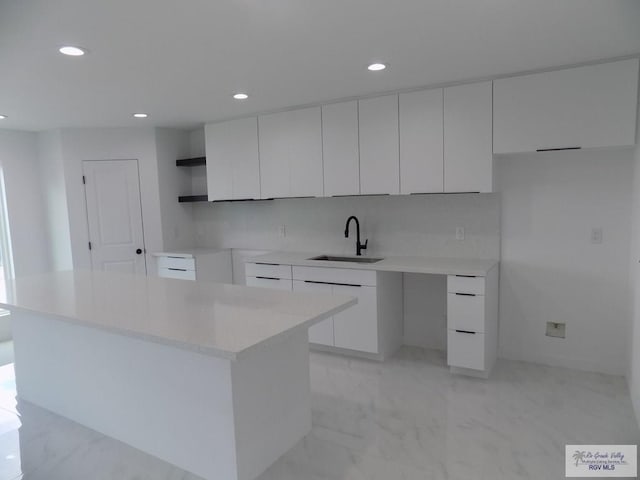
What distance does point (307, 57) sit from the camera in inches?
101

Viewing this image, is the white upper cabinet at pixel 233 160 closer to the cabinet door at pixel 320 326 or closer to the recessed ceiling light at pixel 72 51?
the cabinet door at pixel 320 326

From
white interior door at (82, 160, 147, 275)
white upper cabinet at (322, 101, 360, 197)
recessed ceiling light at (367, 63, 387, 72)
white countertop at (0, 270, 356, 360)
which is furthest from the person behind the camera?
white interior door at (82, 160, 147, 275)

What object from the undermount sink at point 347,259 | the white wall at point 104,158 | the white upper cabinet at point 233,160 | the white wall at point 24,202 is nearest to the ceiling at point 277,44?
the white upper cabinet at point 233,160

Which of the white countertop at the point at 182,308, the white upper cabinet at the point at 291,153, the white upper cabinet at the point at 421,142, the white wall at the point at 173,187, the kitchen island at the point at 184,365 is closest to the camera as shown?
the white countertop at the point at 182,308

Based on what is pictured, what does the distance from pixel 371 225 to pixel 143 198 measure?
8.42 feet

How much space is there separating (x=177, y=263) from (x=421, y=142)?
2847 mm

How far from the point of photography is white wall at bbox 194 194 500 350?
11.6 feet

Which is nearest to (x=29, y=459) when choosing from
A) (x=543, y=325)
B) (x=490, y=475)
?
(x=490, y=475)

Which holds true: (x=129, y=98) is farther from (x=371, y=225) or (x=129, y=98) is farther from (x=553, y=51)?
(x=553, y=51)

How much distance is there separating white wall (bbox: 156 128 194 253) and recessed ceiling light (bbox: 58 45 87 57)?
7.60 feet

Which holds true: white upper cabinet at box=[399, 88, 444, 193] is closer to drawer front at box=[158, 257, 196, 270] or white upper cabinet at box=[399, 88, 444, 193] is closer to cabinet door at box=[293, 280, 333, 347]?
cabinet door at box=[293, 280, 333, 347]

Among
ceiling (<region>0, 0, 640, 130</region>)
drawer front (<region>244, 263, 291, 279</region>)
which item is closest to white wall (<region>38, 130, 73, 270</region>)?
ceiling (<region>0, 0, 640, 130</region>)

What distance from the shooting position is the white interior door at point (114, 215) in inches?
181

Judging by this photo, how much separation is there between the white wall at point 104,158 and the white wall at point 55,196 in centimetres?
8
